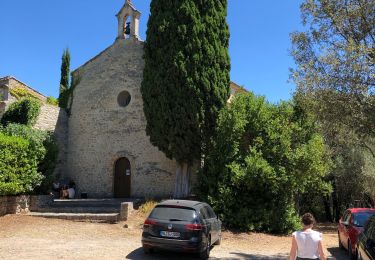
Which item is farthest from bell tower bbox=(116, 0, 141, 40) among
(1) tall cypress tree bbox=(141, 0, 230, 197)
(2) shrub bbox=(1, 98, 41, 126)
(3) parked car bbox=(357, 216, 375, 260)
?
(3) parked car bbox=(357, 216, 375, 260)

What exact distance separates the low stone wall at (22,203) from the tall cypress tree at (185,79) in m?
5.86

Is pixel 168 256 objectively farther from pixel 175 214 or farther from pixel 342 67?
pixel 342 67

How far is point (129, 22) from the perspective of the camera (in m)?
22.9

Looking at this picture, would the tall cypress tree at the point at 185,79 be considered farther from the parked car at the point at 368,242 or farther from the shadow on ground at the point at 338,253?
the parked car at the point at 368,242

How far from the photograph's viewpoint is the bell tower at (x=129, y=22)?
22.5 metres

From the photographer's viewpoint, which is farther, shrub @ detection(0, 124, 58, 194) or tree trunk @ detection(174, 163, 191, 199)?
tree trunk @ detection(174, 163, 191, 199)

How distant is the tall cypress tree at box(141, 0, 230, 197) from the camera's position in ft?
59.7

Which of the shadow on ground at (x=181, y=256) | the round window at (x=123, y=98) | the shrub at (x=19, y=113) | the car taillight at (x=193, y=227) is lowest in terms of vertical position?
the shadow on ground at (x=181, y=256)

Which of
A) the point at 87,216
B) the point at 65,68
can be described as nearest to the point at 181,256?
the point at 87,216

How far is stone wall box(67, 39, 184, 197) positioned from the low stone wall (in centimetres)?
347

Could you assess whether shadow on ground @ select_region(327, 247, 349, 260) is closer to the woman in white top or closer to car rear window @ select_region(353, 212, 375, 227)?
car rear window @ select_region(353, 212, 375, 227)

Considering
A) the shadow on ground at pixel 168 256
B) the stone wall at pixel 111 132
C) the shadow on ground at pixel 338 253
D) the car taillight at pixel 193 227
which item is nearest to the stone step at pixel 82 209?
the stone wall at pixel 111 132

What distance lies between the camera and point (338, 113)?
1130 cm

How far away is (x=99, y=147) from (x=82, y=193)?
105 inches
